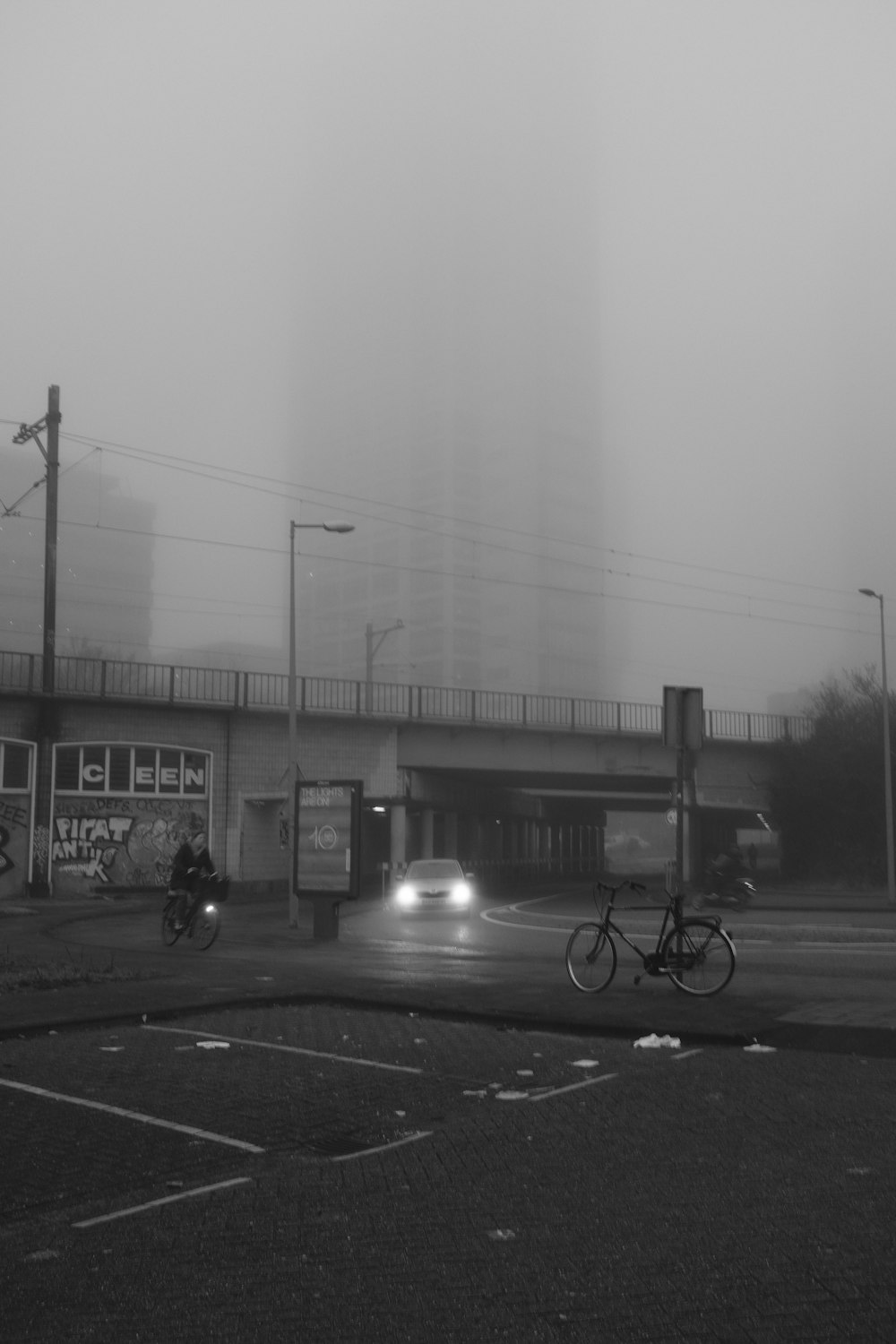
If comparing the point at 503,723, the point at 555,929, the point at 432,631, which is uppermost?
the point at 432,631

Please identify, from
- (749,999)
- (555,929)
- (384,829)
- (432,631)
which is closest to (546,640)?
(432,631)

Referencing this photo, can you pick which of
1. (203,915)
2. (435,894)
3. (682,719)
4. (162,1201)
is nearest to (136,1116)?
(162,1201)

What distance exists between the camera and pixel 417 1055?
30.3 feet

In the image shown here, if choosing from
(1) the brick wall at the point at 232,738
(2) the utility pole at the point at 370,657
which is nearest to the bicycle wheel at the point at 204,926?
(1) the brick wall at the point at 232,738

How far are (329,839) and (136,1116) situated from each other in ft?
53.7

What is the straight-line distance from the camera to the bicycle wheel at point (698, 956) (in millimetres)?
12203

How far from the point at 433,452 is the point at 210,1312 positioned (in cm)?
19470

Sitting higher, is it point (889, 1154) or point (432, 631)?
point (432, 631)

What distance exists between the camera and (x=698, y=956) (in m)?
12.3

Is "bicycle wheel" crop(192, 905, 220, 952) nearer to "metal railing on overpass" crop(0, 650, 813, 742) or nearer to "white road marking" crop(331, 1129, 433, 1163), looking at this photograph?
"white road marking" crop(331, 1129, 433, 1163)

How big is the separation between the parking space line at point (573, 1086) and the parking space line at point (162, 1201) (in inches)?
90.0

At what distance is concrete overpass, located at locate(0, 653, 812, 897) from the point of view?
129 ft

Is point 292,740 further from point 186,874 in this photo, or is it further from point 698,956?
point 698,956

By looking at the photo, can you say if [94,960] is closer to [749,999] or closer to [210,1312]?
[749,999]
